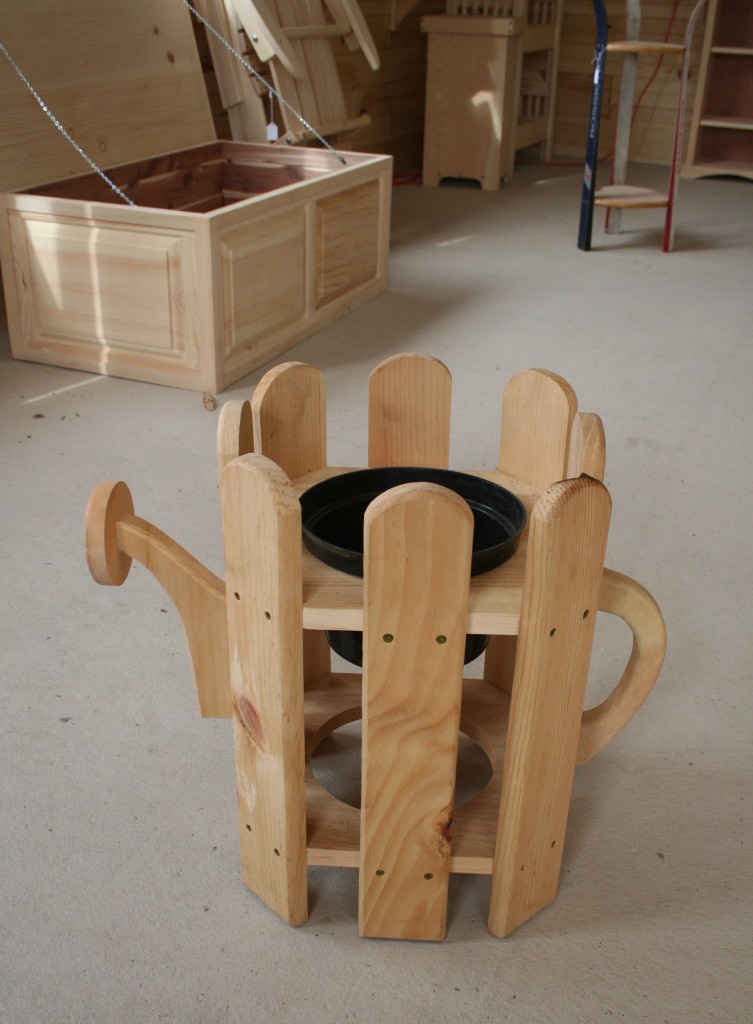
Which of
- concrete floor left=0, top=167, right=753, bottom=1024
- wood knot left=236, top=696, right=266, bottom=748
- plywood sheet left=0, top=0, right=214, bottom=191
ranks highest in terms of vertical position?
plywood sheet left=0, top=0, right=214, bottom=191

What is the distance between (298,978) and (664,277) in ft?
11.0

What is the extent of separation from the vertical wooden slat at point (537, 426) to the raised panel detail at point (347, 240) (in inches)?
79.2

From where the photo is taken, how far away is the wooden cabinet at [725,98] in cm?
566

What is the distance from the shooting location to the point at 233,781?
1455 millimetres

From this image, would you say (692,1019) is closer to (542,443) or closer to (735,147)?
(542,443)

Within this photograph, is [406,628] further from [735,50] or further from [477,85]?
[735,50]

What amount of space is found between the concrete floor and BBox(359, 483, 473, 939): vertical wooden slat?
92 mm

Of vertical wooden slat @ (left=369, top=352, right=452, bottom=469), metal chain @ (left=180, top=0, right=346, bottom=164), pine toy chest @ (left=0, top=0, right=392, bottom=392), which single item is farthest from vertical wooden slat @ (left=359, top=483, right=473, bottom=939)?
metal chain @ (left=180, top=0, right=346, bottom=164)

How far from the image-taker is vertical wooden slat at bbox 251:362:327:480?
1229 millimetres

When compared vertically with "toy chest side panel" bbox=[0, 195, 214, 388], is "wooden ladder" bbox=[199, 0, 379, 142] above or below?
above

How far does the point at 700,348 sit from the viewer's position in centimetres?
323

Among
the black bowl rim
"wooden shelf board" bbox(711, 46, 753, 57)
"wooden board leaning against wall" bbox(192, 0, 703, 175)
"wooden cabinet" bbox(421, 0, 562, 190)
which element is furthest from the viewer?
"wooden shelf board" bbox(711, 46, 753, 57)

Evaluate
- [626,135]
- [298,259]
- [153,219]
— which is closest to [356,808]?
[153,219]

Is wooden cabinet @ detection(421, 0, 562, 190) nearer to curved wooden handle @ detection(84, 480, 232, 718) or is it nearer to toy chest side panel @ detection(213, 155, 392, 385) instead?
toy chest side panel @ detection(213, 155, 392, 385)
